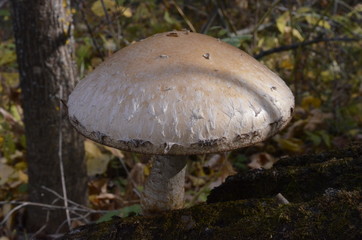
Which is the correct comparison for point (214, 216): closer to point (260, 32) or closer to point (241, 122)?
point (241, 122)

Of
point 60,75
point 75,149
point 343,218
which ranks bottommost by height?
point 75,149

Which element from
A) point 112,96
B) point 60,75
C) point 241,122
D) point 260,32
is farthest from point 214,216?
point 260,32

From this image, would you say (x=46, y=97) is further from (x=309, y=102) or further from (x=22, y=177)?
(x=309, y=102)

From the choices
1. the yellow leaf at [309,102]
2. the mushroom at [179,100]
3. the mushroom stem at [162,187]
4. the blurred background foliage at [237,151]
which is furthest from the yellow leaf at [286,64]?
the mushroom stem at [162,187]

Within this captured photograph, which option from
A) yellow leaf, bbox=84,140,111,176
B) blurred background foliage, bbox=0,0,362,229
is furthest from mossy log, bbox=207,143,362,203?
yellow leaf, bbox=84,140,111,176

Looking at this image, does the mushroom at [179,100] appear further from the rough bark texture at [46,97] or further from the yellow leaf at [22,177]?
the yellow leaf at [22,177]

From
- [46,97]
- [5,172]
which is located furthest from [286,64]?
[5,172]
